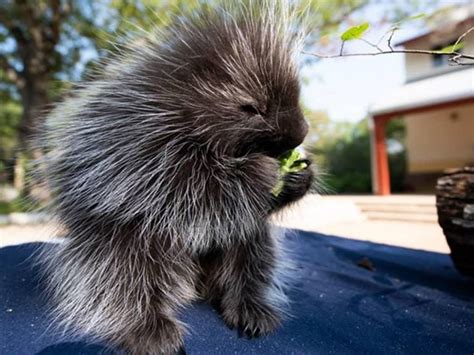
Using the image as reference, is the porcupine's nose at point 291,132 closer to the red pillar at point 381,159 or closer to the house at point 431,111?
the house at point 431,111

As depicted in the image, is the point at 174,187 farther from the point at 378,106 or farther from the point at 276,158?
the point at 378,106

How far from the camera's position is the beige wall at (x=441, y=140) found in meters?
12.1

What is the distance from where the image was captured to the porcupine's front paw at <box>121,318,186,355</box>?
3.40ft

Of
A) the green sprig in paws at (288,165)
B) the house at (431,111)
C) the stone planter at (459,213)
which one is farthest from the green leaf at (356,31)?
the house at (431,111)

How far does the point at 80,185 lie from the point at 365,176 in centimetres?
1189

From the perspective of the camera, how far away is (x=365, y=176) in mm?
12219

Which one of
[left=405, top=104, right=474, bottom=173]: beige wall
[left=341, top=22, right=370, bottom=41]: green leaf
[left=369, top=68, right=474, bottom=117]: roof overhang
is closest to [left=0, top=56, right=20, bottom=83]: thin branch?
[left=369, top=68, right=474, bottom=117]: roof overhang

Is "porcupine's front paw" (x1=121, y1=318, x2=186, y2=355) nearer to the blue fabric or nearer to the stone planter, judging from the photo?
the blue fabric

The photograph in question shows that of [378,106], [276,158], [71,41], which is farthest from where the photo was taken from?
[378,106]

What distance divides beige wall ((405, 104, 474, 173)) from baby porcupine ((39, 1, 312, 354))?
12.5 meters

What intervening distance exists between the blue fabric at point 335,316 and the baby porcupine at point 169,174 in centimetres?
7

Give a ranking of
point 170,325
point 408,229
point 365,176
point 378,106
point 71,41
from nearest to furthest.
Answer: point 170,325, point 408,229, point 71,41, point 378,106, point 365,176

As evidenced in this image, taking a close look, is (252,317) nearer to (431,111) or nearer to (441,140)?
(431,111)

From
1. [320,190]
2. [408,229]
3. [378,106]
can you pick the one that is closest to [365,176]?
[378,106]
